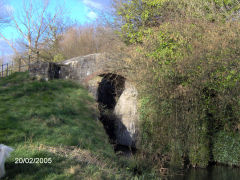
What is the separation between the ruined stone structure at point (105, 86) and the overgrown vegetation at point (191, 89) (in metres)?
1.89

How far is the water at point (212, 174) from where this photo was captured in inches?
377

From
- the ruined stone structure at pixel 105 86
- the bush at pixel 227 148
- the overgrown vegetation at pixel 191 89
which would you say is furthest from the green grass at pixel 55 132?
the bush at pixel 227 148

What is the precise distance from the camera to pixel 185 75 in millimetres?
10219

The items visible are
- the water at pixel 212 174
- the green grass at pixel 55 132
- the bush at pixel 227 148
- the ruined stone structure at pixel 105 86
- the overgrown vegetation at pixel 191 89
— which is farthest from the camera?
the ruined stone structure at pixel 105 86

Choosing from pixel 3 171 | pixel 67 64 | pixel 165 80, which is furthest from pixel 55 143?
pixel 67 64

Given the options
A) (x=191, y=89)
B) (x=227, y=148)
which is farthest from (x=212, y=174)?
(x=191, y=89)

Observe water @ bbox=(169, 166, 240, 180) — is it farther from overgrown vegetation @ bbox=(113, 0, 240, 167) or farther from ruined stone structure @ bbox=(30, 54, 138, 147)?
ruined stone structure @ bbox=(30, 54, 138, 147)

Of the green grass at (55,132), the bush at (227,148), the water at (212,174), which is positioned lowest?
the water at (212,174)

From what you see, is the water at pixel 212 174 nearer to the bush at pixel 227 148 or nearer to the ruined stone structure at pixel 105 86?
the bush at pixel 227 148

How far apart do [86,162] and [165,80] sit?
5.44 m

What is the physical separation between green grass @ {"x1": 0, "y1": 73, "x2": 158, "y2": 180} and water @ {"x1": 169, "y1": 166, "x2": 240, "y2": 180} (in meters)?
2.60

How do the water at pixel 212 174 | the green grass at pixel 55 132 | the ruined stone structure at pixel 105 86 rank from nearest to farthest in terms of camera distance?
1. the green grass at pixel 55 132
2. the water at pixel 212 174
3. the ruined stone structure at pixel 105 86

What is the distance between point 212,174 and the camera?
10.0m

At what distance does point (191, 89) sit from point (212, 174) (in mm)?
3462
